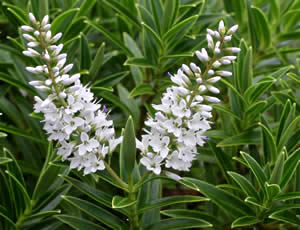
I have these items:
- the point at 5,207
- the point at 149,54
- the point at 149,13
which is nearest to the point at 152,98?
the point at 149,54

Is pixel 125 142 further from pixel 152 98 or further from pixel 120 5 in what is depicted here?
pixel 120 5

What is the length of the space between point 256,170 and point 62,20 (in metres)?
1.39

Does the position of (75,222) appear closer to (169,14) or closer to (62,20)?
(62,20)

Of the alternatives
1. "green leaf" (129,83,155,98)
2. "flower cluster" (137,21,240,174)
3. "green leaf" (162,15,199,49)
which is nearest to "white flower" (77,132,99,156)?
"flower cluster" (137,21,240,174)

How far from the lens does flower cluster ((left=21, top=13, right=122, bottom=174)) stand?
1.73m

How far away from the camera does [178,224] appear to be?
2.14m

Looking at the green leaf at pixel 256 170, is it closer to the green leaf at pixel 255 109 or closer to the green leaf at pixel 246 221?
the green leaf at pixel 246 221

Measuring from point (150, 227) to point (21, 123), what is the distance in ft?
3.94

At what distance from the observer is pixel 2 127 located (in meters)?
2.29

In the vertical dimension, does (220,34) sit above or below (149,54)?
A: above

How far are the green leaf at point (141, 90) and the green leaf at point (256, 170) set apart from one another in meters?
0.77

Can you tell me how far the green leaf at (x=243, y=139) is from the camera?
2377 mm

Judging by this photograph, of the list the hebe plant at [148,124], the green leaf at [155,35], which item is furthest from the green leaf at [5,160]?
the green leaf at [155,35]

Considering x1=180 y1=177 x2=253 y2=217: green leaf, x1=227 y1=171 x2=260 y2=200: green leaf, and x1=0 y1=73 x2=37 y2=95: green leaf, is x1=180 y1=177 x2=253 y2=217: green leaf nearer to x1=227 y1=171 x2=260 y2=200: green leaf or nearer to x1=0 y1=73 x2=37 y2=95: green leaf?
x1=227 y1=171 x2=260 y2=200: green leaf
